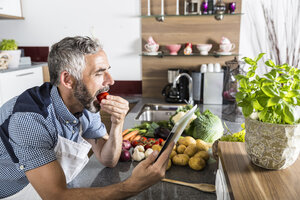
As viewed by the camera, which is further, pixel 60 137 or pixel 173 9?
pixel 173 9

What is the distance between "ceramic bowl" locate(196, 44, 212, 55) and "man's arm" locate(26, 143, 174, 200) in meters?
1.75

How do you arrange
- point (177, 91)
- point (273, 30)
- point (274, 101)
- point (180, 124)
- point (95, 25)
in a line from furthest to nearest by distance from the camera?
point (95, 25) → point (177, 91) → point (273, 30) → point (180, 124) → point (274, 101)

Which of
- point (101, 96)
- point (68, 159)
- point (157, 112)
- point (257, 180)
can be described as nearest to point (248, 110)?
point (257, 180)

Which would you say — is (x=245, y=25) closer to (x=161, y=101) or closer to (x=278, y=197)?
(x=161, y=101)

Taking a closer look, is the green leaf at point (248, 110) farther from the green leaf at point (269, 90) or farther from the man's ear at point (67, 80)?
the man's ear at point (67, 80)

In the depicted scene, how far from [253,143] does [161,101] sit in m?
1.81

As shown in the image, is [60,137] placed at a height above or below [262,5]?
below

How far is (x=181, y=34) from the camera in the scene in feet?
8.30

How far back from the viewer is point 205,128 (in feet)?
4.64

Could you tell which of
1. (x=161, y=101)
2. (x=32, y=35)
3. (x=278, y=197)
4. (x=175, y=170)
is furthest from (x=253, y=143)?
(x=32, y=35)

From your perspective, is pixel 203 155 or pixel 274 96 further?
pixel 203 155

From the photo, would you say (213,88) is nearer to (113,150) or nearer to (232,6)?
(232,6)

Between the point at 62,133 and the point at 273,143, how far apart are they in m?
0.82

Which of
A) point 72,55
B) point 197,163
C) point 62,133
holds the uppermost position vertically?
point 72,55
